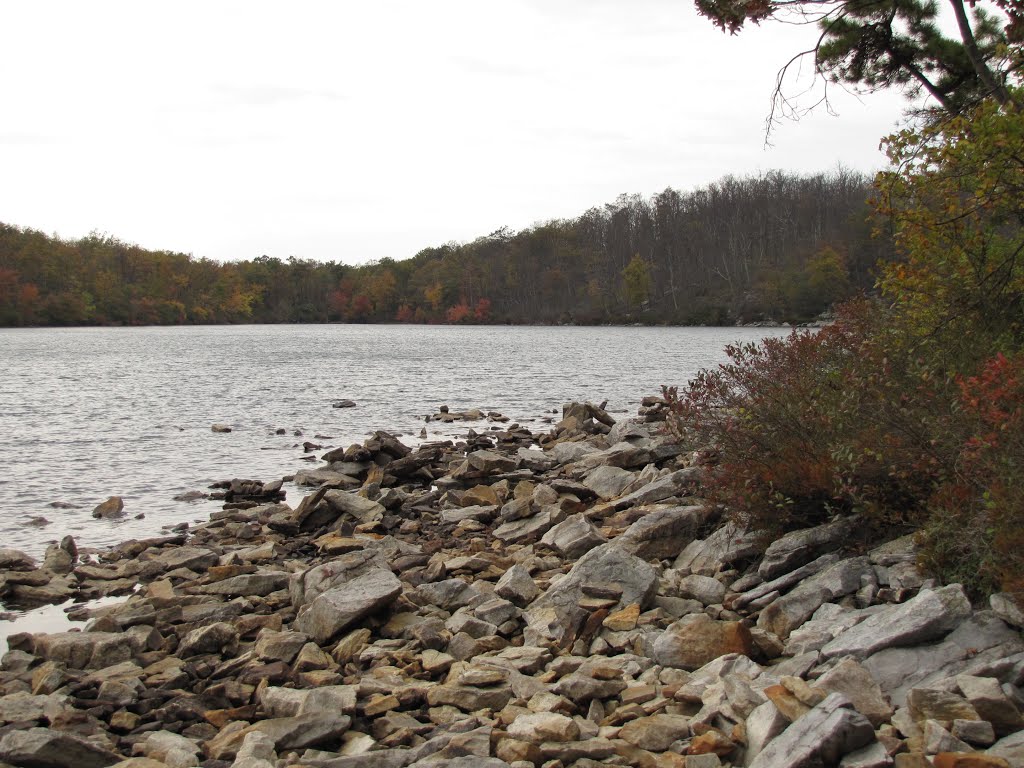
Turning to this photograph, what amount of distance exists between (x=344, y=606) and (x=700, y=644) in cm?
339

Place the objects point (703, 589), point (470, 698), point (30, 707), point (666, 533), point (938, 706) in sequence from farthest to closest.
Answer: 1. point (666, 533)
2. point (703, 589)
3. point (30, 707)
4. point (470, 698)
5. point (938, 706)

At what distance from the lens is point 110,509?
50.6ft

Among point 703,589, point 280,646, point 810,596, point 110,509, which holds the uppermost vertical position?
point 810,596

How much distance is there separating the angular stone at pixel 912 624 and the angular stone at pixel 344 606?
163 inches

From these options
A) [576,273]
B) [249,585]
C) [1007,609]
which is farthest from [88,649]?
[576,273]

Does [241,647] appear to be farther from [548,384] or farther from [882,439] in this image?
[548,384]

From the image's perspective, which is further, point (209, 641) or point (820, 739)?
point (209, 641)

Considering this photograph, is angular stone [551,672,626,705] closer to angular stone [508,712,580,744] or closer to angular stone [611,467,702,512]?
angular stone [508,712,580,744]

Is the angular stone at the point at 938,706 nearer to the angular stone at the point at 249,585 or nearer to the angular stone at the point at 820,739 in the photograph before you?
the angular stone at the point at 820,739

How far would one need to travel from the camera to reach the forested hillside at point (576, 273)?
117812 millimetres

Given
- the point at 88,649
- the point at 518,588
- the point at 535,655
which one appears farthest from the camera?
the point at 518,588

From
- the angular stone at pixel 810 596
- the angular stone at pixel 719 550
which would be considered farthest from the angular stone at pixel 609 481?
the angular stone at pixel 810 596

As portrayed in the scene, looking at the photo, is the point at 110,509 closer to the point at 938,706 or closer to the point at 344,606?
the point at 344,606

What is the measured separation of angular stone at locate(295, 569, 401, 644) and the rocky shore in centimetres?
4
